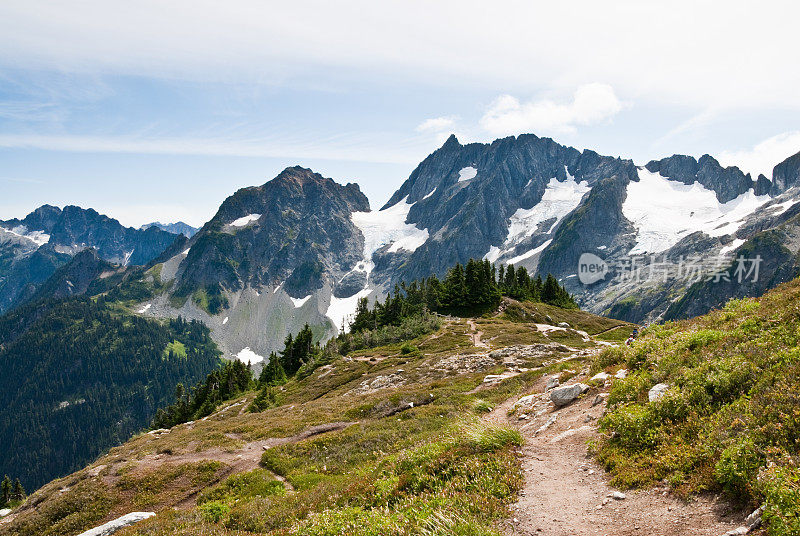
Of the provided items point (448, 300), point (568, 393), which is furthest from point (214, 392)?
point (568, 393)

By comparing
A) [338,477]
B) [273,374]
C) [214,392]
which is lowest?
[214,392]

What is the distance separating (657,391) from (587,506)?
5.46 metres

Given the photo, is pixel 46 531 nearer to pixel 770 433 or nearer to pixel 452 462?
pixel 452 462

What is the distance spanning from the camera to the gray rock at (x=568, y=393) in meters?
17.5

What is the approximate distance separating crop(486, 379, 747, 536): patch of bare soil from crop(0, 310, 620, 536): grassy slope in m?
0.58

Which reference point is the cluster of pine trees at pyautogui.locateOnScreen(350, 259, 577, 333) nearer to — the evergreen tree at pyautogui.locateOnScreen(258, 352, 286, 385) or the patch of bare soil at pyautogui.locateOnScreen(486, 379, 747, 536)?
the evergreen tree at pyautogui.locateOnScreen(258, 352, 286, 385)

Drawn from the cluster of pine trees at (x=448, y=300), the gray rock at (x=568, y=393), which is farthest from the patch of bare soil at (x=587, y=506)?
the cluster of pine trees at (x=448, y=300)

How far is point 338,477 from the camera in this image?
1716 cm

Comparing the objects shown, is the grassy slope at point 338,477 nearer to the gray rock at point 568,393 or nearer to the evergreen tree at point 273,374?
the gray rock at point 568,393

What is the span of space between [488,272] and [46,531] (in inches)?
3548

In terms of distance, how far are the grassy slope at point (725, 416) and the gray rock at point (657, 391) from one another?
26 cm

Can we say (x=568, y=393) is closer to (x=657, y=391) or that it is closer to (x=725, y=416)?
Answer: (x=657, y=391)

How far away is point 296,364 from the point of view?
86688 millimetres

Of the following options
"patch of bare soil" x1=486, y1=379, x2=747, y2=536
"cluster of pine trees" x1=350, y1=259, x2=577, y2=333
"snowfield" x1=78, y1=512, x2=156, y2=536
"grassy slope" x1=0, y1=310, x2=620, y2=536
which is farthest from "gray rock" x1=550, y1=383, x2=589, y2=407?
"cluster of pine trees" x1=350, y1=259, x2=577, y2=333
